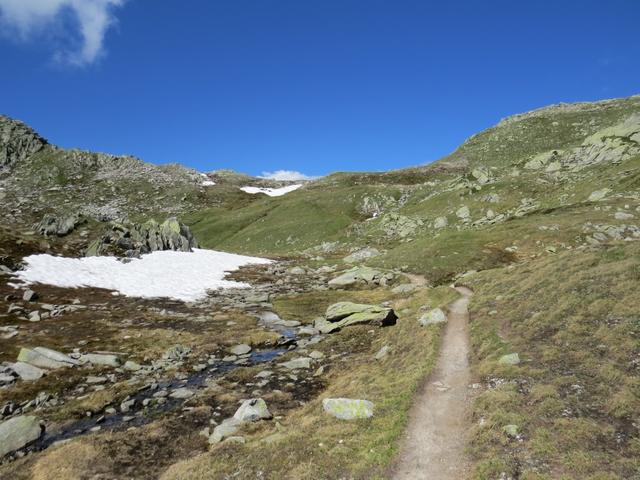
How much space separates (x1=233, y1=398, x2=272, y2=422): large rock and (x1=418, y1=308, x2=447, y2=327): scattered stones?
46.8ft

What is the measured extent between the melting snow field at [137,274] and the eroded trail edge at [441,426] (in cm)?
3235

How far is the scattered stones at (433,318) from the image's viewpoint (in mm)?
30453

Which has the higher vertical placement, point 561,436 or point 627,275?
point 627,275

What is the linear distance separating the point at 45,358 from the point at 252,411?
16.1 m

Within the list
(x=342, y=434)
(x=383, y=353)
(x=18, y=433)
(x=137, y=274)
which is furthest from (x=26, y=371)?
(x=137, y=274)

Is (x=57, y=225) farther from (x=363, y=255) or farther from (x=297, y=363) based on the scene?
(x=297, y=363)

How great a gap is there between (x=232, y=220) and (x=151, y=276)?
76.5m

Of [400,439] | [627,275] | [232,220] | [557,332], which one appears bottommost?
[400,439]

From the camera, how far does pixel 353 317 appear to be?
3638 centimetres

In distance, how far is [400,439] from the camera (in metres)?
16.4

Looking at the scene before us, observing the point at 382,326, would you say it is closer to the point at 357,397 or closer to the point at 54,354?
the point at 357,397

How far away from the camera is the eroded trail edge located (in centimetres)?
1443

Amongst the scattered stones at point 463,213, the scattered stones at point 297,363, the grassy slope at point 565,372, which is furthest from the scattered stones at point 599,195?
the scattered stones at point 297,363

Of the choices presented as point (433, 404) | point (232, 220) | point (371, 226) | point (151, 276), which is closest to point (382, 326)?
point (433, 404)
